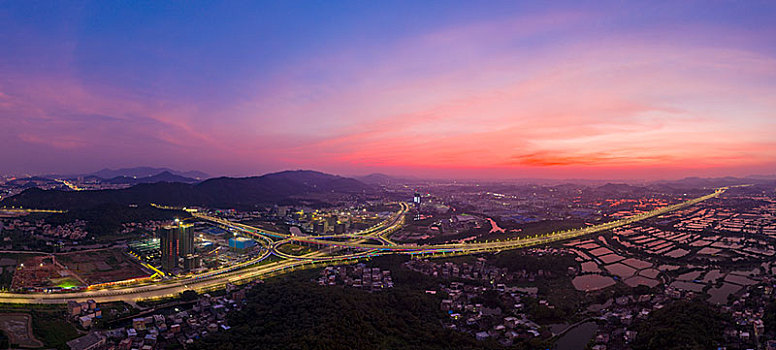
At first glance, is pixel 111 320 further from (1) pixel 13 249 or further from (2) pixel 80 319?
(1) pixel 13 249

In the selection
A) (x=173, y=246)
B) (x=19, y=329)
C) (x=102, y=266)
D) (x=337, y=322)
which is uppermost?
(x=173, y=246)

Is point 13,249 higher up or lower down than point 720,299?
higher up

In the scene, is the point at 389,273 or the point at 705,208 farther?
the point at 705,208

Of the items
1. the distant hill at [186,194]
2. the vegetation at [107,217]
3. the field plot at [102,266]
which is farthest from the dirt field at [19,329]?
the distant hill at [186,194]

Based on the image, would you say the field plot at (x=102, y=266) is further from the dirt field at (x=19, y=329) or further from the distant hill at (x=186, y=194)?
the distant hill at (x=186, y=194)

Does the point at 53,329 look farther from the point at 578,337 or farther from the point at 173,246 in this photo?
the point at 578,337

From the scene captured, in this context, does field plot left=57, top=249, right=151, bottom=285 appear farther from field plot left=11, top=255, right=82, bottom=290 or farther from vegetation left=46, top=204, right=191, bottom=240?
vegetation left=46, top=204, right=191, bottom=240

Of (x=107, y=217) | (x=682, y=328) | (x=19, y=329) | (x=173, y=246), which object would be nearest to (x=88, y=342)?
(x=19, y=329)

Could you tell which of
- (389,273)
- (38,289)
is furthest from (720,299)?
(38,289)
